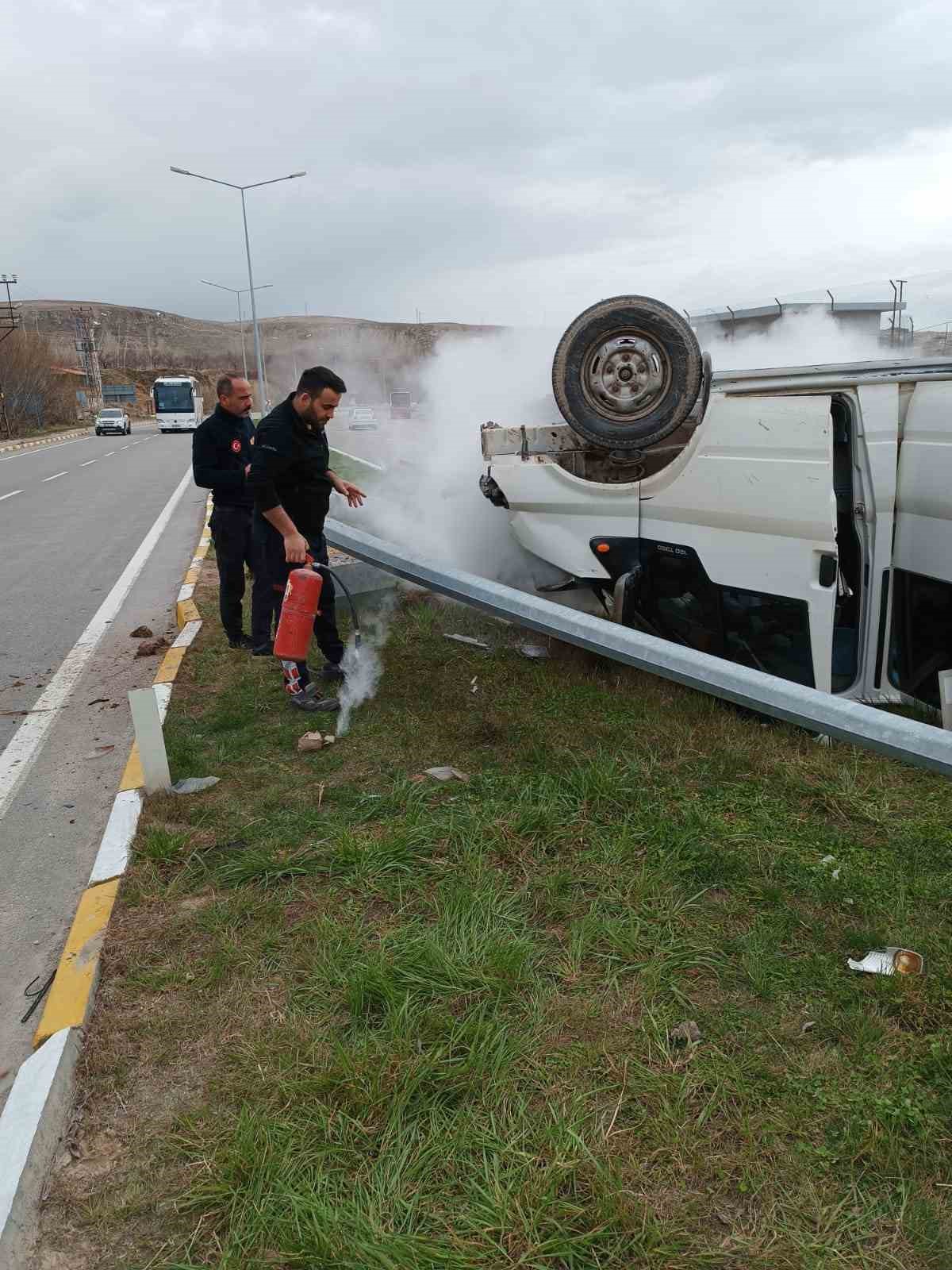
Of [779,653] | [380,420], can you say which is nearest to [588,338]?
[779,653]

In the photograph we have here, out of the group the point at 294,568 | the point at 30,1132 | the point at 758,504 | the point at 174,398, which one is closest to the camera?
the point at 30,1132

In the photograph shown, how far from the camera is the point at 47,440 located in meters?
41.2

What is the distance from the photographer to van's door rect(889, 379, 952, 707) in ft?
12.1

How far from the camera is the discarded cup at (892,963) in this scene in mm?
2512

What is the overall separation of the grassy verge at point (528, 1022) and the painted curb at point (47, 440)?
3339 centimetres

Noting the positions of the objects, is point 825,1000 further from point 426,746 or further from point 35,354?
point 35,354

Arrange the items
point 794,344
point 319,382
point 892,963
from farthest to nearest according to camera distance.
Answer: point 794,344 < point 319,382 < point 892,963

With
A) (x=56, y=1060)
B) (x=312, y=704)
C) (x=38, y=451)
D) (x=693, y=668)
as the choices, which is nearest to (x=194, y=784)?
(x=312, y=704)

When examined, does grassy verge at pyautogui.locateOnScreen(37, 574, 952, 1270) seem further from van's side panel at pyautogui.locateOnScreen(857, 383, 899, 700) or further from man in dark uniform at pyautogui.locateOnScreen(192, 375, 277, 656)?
man in dark uniform at pyautogui.locateOnScreen(192, 375, 277, 656)

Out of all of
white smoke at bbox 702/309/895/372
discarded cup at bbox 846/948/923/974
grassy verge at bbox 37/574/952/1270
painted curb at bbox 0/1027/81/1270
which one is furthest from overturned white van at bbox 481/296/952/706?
painted curb at bbox 0/1027/81/1270

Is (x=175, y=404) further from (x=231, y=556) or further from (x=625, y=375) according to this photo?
(x=625, y=375)

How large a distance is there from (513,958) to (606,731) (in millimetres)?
1730

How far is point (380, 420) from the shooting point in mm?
22297

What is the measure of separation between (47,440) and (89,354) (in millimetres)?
51811
